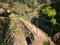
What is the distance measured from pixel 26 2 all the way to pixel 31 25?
764 millimetres

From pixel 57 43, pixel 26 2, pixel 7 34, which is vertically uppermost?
pixel 26 2

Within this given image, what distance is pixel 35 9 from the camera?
4855 millimetres

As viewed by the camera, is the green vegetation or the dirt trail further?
the green vegetation

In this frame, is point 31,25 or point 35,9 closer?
point 31,25

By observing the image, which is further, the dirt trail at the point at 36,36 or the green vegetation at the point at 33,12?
the green vegetation at the point at 33,12

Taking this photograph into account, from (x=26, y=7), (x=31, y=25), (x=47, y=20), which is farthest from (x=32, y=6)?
(x=31, y=25)

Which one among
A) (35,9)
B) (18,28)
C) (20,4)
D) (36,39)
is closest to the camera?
(18,28)

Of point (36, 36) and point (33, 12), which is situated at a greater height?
point (33, 12)

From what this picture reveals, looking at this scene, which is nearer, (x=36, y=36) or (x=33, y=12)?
(x=36, y=36)

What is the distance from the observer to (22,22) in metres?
3.91

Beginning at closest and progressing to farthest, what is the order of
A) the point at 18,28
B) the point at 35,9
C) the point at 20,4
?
the point at 18,28 → the point at 20,4 → the point at 35,9

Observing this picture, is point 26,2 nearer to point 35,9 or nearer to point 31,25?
point 35,9

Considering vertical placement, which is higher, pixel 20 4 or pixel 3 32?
pixel 20 4

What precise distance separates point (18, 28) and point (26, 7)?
1.09m
